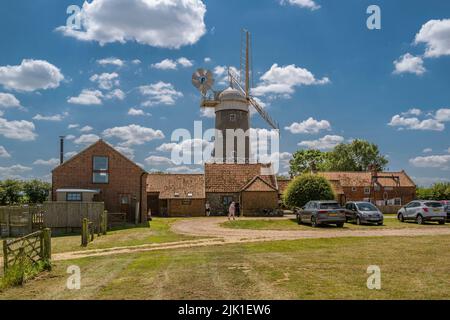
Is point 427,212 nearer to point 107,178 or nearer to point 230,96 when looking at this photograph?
point 107,178

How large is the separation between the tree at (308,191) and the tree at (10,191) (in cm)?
4181

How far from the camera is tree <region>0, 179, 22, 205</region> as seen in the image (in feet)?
187

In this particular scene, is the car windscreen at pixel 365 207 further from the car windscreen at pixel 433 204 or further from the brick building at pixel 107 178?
the brick building at pixel 107 178

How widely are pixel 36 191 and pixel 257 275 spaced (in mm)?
60639

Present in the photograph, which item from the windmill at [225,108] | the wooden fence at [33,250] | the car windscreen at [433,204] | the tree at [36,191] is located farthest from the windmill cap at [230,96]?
the wooden fence at [33,250]

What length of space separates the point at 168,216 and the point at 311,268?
34.1m

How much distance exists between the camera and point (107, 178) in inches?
1357

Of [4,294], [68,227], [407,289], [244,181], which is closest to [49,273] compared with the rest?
[4,294]

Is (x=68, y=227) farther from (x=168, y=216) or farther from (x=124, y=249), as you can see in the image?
(x=168, y=216)

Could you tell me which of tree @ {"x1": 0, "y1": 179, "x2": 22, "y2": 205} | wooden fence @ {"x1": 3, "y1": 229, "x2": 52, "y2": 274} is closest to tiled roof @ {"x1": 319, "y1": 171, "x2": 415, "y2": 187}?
tree @ {"x1": 0, "y1": 179, "x2": 22, "y2": 205}

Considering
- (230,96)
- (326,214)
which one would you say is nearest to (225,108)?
(230,96)
